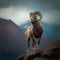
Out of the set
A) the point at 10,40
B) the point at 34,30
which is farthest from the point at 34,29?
the point at 10,40

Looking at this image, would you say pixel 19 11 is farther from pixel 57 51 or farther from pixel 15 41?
pixel 57 51

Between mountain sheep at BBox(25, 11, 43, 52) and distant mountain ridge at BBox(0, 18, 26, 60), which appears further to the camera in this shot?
distant mountain ridge at BBox(0, 18, 26, 60)

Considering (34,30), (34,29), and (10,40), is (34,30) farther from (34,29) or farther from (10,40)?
(10,40)

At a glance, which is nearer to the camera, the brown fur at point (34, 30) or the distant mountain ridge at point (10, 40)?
the brown fur at point (34, 30)

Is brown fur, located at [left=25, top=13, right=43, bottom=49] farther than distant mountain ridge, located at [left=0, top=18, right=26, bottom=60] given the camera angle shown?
No

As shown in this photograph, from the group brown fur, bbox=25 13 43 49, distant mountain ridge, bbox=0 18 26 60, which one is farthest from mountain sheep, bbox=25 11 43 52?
distant mountain ridge, bbox=0 18 26 60

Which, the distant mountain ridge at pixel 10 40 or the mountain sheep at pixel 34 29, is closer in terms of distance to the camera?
the mountain sheep at pixel 34 29

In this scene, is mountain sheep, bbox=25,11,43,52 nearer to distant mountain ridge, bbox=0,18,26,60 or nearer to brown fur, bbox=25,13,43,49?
brown fur, bbox=25,13,43,49

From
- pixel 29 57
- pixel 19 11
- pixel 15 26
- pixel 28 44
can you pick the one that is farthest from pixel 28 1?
pixel 29 57

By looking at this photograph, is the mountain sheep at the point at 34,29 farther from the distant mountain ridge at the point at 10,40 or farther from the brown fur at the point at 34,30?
the distant mountain ridge at the point at 10,40

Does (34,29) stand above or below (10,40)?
above

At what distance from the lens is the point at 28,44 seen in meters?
6.69

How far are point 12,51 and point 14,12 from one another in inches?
46.8

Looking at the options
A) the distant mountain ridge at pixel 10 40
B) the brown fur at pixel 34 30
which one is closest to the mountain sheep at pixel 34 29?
the brown fur at pixel 34 30
